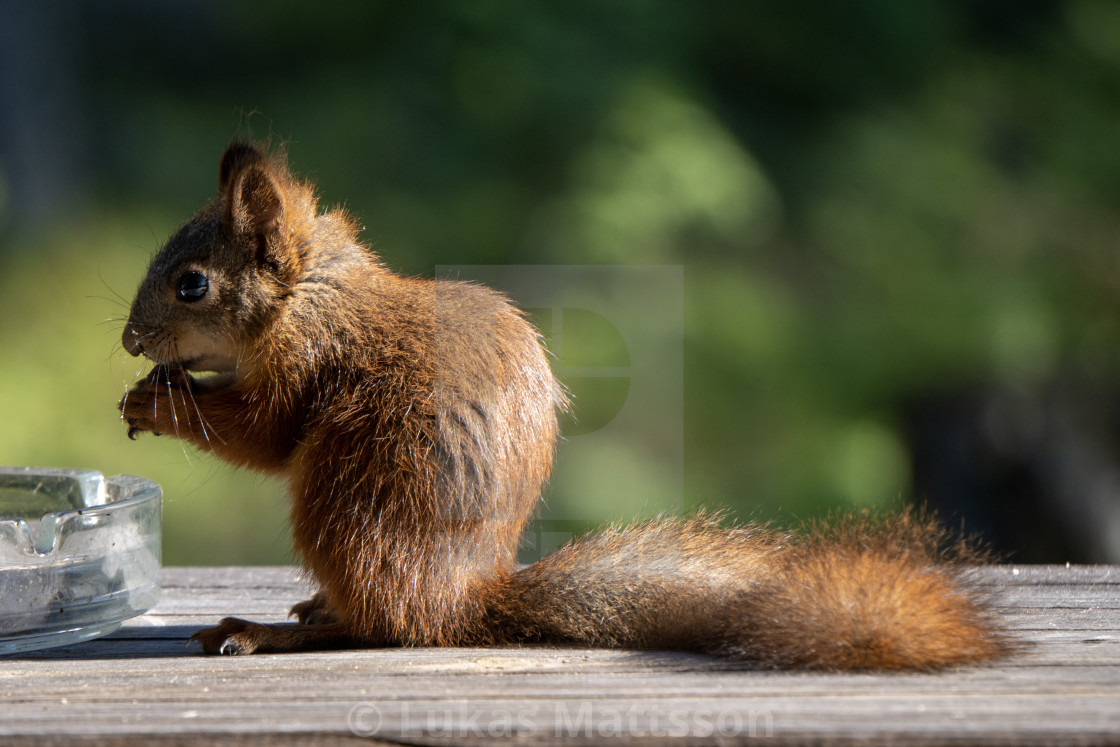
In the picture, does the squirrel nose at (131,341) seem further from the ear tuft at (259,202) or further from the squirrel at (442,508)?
the ear tuft at (259,202)

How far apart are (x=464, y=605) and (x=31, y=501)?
811 millimetres

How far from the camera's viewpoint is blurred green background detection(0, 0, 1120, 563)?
368 cm

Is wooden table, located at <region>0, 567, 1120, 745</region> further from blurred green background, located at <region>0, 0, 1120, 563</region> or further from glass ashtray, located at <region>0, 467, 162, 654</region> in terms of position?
blurred green background, located at <region>0, 0, 1120, 563</region>

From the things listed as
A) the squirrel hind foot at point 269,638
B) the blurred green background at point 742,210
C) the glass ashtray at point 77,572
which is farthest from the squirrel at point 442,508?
the blurred green background at point 742,210

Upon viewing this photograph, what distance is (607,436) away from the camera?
11.1 ft

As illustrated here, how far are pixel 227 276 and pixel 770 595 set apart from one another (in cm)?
92

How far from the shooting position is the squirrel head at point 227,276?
5.40 ft

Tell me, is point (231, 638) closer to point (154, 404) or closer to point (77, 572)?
point (77, 572)

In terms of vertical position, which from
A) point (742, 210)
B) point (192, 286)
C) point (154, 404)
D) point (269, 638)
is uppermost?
point (742, 210)

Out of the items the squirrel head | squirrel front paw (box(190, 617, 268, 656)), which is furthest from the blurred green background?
squirrel front paw (box(190, 617, 268, 656))

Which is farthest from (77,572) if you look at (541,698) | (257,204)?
(541,698)

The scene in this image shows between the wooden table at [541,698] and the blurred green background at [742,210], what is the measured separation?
6.85ft

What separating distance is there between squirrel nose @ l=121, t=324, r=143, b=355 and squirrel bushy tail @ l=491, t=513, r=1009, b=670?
2.27 feet

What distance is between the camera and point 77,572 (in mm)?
1460
